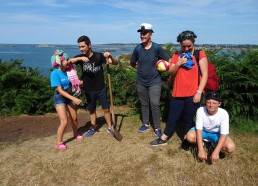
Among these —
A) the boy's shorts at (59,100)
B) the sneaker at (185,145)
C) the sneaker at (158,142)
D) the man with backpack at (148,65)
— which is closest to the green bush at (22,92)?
the boy's shorts at (59,100)

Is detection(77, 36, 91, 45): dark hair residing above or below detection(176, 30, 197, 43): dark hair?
below

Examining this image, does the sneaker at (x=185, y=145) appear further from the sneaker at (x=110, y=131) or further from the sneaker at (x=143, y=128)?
the sneaker at (x=110, y=131)

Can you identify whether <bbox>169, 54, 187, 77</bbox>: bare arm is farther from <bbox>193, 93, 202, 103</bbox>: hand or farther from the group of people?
<bbox>193, 93, 202, 103</bbox>: hand

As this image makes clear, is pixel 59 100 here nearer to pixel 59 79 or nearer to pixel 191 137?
pixel 59 79

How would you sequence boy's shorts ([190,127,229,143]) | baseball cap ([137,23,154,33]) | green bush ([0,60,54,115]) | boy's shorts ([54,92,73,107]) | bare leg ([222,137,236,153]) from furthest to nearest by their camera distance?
green bush ([0,60,54,115])
baseball cap ([137,23,154,33])
boy's shorts ([54,92,73,107])
boy's shorts ([190,127,229,143])
bare leg ([222,137,236,153])

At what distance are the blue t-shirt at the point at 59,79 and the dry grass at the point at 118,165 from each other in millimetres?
1232

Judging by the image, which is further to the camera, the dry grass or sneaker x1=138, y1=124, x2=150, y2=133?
sneaker x1=138, y1=124, x2=150, y2=133

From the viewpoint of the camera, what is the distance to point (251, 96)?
592cm

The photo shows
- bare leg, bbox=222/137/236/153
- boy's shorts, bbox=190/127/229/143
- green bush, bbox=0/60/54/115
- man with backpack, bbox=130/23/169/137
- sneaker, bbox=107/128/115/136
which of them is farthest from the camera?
green bush, bbox=0/60/54/115

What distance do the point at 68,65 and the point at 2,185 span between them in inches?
89.7

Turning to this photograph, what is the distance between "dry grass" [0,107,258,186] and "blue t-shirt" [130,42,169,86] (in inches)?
49.4

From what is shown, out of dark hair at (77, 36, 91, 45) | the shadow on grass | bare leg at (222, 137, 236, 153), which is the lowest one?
the shadow on grass

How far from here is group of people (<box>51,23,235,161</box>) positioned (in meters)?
4.47

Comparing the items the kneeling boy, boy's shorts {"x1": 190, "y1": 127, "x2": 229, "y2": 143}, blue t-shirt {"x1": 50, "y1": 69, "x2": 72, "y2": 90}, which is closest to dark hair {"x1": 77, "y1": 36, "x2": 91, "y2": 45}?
blue t-shirt {"x1": 50, "y1": 69, "x2": 72, "y2": 90}
